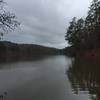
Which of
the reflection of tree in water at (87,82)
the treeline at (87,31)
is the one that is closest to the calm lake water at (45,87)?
the reflection of tree in water at (87,82)

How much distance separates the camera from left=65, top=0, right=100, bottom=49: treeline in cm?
7647

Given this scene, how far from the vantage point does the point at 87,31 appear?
9238 centimetres

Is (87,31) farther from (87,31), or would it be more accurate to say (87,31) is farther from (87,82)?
(87,82)

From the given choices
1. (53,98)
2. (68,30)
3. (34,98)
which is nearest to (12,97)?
(34,98)

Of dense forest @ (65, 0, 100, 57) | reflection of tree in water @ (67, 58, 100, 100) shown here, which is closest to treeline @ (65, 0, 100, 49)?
dense forest @ (65, 0, 100, 57)

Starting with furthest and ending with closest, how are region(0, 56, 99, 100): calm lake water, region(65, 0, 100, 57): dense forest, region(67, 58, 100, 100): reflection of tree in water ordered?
region(65, 0, 100, 57): dense forest → region(67, 58, 100, 100): reflection of tree in water → region(0, 56, 99, 100): calm lake water

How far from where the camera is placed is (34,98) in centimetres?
1350

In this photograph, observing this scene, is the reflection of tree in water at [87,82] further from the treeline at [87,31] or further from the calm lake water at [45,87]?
the treeline at [87,31]

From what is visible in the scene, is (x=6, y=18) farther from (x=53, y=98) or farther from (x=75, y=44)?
(x=75, y=44)

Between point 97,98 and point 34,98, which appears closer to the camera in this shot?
point 97,98

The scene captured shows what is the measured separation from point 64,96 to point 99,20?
6343 cm

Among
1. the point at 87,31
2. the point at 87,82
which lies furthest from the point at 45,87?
the point at 87,31

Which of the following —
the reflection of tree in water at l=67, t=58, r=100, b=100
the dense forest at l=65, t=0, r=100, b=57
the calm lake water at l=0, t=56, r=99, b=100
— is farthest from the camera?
the dense forest at l=65, t=0, r=100, b=57

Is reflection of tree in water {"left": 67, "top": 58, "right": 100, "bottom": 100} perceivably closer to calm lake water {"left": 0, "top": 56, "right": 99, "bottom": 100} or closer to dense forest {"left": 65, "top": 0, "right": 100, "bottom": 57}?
calm lake water {"left": 0, "top": 56, "right": 99, "bottom": 100}
